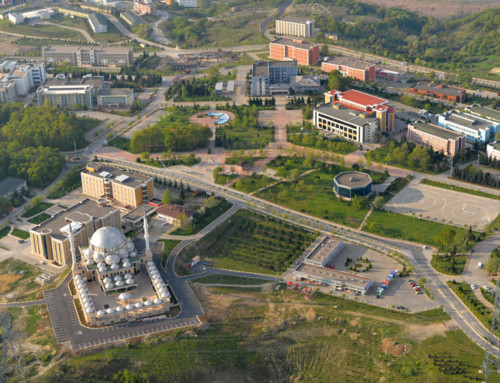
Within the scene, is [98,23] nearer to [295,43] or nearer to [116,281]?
[295,43]

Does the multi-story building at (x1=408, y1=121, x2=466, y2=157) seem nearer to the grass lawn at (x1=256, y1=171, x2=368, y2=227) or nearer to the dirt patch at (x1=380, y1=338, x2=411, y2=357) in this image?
the grass lawn at (x1=256, y1=171, x2=368, y2=227)

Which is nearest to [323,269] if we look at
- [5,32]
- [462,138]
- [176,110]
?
[462,138]

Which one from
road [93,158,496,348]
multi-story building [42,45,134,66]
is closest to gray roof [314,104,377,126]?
road [93,158,496,348]

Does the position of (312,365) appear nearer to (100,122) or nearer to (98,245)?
(98,245)

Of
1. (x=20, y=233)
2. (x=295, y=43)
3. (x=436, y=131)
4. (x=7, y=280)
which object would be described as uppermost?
(x=295, y=43)

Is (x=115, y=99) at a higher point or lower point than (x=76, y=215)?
higher

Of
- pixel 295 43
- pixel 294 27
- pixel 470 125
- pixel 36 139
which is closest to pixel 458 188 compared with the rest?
pixel 470 125

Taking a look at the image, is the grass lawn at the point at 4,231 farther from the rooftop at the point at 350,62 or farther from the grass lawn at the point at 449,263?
the rooftop at the point at 350,62
